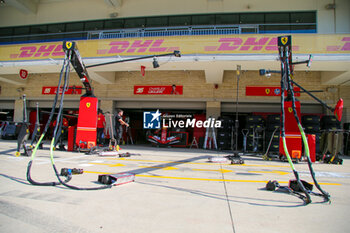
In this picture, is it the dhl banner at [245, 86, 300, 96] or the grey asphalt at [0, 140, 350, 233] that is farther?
the dhl banner at [245, 86, 300, 96]

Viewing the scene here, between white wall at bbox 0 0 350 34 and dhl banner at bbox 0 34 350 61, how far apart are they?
236 inches

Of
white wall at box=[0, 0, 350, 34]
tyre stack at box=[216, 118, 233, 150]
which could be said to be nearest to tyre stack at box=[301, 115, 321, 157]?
tyre stack at box=[216, 118, 233, 150]

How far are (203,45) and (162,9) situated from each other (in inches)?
311

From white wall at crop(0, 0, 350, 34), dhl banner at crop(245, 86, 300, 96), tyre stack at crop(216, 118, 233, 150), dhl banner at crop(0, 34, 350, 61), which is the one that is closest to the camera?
dhl banner at crop(0, 34, 350, 61)

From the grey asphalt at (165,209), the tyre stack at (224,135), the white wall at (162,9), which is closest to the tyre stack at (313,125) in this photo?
the tyre stack at (224,135)

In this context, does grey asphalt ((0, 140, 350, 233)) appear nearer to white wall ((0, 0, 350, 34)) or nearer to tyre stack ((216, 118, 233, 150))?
tyre stack ((216, 118, 233, 150))

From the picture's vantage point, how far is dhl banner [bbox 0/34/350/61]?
421 inches

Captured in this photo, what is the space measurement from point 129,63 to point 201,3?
8622 millimetres

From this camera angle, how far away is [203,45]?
1138 centimetres

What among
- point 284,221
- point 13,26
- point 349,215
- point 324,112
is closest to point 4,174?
point 284,221

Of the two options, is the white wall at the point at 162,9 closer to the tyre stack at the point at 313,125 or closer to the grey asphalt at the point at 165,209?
the tyre stack at the point at 313,125

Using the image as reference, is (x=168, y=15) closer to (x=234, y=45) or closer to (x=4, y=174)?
(x=234, y=45)

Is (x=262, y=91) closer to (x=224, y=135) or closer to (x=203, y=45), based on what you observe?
(x=224, y=135)

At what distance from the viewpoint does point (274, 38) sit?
10961 millimetres
